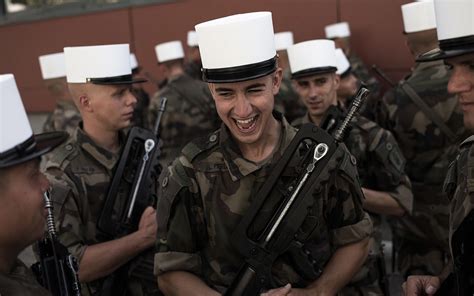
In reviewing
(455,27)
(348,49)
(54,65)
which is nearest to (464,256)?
(455,27)

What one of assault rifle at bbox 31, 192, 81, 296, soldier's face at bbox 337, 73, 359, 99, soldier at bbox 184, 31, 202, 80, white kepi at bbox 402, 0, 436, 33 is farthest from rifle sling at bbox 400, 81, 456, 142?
soldier at bbox 184, 31, 202, 80

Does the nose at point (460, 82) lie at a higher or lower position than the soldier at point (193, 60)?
higher

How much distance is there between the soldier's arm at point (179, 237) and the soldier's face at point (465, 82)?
1.02 metres

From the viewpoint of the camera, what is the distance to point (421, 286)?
2.33 meters

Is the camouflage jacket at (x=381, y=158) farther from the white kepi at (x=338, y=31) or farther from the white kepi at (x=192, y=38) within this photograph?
the white kepi at (x=192, y=38)

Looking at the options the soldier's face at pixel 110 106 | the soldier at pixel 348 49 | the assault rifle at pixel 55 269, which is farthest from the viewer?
the soldier at pixel 348 49

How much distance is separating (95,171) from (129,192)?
20cm

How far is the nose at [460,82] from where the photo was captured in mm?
2123

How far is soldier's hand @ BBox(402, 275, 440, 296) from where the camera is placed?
2285 mm

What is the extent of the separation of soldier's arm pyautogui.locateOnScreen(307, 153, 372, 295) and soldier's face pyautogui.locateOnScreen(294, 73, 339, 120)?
136cm

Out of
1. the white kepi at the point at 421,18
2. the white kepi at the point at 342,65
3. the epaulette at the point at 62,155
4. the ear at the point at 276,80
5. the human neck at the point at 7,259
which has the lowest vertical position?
the white kepi at the point at 342,65

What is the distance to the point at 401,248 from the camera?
14.2 feet

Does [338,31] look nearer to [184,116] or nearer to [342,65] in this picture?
[184,116]

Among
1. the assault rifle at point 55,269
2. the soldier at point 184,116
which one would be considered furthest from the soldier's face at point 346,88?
the assault rifle at point 55,269
